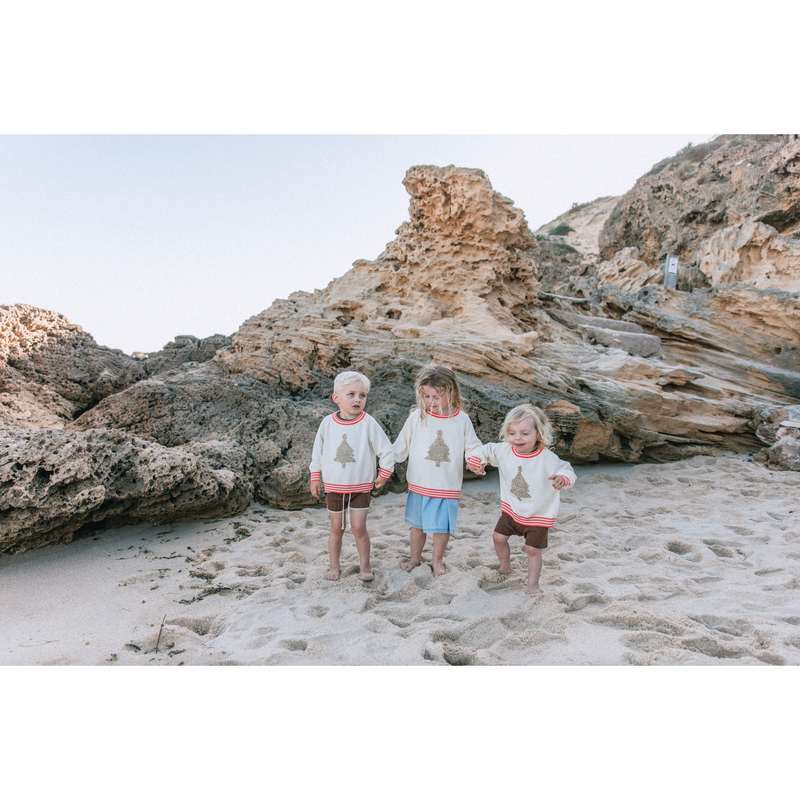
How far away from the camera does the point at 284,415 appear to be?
4551 mm

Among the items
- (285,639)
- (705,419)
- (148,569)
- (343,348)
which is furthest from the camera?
(705,419)

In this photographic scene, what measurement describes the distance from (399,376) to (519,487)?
7.84 feet

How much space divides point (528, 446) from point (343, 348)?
287 cm

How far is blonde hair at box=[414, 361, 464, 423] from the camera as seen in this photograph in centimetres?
297

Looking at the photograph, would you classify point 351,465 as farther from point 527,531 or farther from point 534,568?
point 534,568

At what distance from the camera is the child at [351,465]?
2898 millimetres

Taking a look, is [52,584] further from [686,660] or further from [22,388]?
[686,660]

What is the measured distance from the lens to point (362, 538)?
2898 millimetres

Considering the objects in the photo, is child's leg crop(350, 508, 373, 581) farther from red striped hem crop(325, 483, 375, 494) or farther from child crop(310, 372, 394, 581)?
red striped hem crop(325, 483, 375, 494)

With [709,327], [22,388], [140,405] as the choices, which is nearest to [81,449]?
[140,405]

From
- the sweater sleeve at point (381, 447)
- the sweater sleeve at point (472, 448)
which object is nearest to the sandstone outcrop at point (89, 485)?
the sweater sleeve at point (381, 447)

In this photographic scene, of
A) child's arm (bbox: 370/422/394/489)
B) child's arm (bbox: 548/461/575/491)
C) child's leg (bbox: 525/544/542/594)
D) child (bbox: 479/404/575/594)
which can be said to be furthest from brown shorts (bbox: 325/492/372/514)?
child's arm (bbox: 548/461/575/491)

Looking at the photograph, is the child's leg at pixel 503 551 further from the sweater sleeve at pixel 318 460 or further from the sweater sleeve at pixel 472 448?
the sweater sleeve at pixel 318 460

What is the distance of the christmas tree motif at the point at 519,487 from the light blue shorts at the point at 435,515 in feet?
1.33
